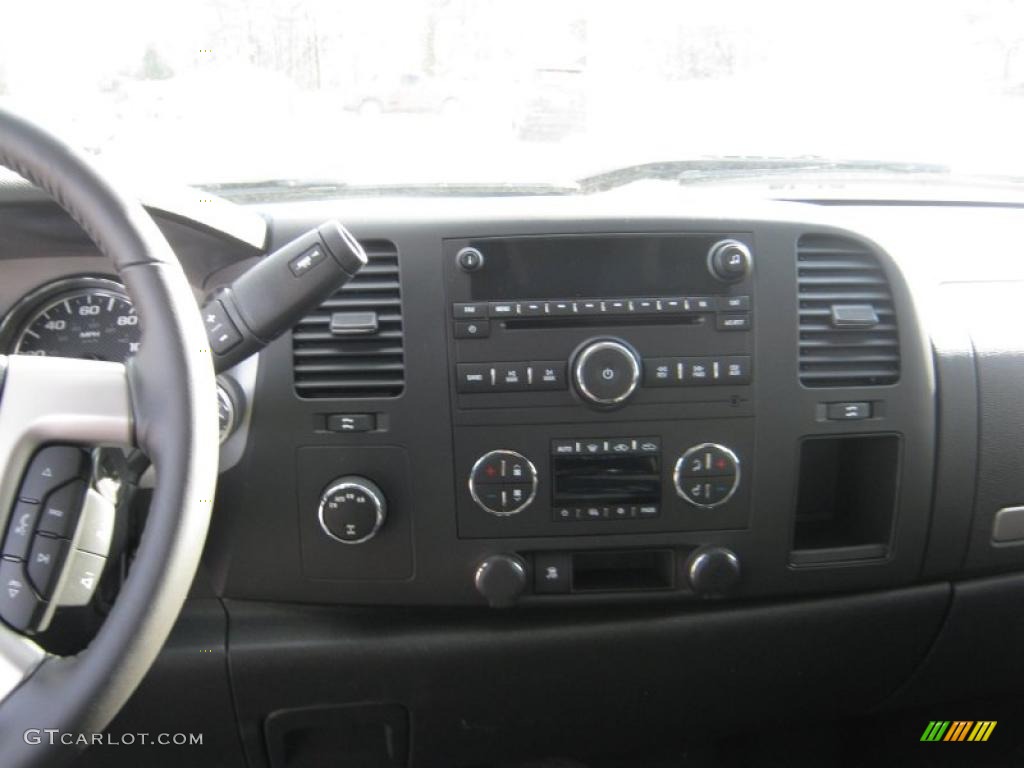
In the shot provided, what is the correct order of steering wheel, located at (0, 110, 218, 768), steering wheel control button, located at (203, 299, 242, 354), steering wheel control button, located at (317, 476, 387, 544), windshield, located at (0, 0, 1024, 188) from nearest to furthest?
steering wheel, located at (0, 110, 218, 768)
steering wheel control button, located at (203, 299, 242, 354)
steering wheel control button, located at (317, 476, 387, 544)
windshield, located at (0, 0, 1024, 188)

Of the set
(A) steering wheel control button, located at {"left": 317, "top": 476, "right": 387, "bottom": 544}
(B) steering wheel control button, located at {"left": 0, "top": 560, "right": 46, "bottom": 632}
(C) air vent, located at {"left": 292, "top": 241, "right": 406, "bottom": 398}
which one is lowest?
(A) steering wheel control button, located at {"left": 317, "top": 476, "right": 387, "bottom": 544}

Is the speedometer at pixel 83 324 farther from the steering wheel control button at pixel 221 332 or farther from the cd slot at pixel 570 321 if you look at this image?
the cd slot at pixel 570 321

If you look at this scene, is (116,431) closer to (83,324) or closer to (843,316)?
(83,324)

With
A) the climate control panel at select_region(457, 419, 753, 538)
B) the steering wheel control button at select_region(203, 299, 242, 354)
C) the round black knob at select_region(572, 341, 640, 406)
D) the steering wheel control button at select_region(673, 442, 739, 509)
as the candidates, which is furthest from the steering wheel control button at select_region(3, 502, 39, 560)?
the steering wheel control button at select_region(673, 442, 739, 509)

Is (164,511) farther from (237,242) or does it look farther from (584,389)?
(584,389)

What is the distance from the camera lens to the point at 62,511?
39.9 inches

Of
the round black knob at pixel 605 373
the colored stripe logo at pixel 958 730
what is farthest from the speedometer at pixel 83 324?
the colored stripe logo at pixel 958 730

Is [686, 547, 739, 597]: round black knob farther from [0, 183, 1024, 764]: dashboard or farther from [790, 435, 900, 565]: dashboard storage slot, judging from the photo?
[790, 435, 900, 565]: dashboard storage slot

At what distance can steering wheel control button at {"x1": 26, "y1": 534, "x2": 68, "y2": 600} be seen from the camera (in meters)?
1.00

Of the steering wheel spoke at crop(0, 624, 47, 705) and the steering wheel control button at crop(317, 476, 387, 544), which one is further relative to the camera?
the steering wheel control button at crop(317, 476, 387, 544)

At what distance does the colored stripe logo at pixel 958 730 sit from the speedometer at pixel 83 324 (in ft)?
6.20


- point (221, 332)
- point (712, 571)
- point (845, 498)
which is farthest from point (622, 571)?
point (221, 332)

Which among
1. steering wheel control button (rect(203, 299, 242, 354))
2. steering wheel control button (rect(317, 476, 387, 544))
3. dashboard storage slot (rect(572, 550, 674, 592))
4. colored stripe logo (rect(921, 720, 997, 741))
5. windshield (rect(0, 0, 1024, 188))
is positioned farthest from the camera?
colored stripe logo (rect(921, 720, 997, 741))

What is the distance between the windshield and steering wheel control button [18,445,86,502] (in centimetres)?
87
